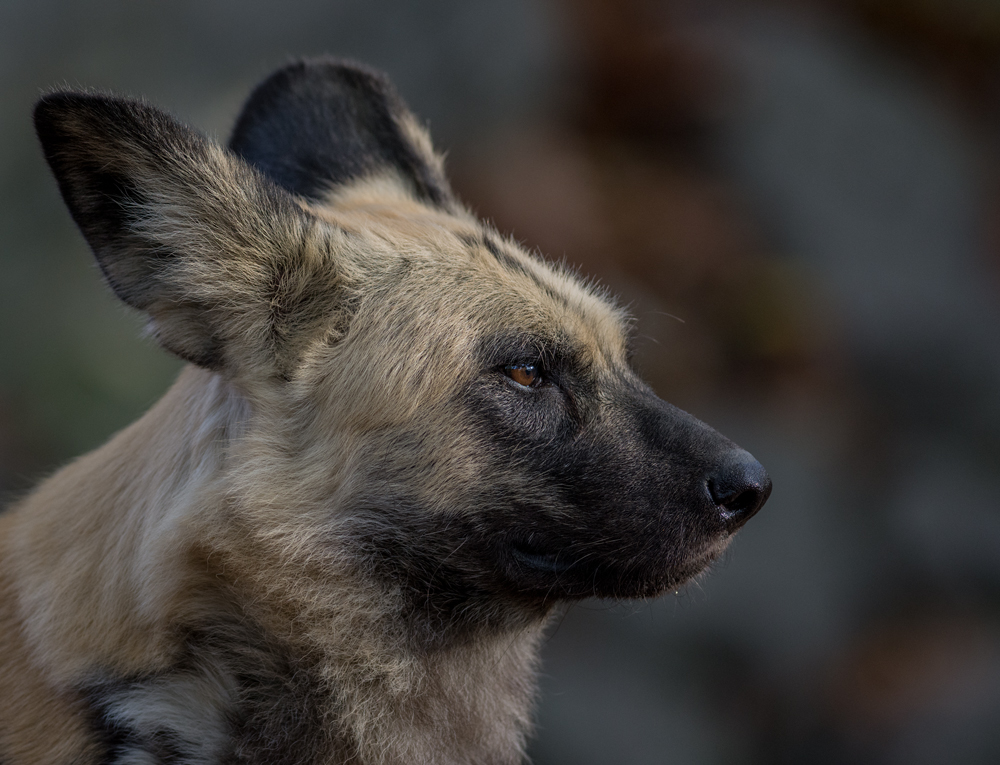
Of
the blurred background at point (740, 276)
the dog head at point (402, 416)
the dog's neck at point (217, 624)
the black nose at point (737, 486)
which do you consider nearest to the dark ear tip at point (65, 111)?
the dog head at point (402, 416)

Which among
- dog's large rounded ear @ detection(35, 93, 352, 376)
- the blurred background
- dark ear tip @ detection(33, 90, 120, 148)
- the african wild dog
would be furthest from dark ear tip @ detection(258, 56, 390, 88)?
the blurred background

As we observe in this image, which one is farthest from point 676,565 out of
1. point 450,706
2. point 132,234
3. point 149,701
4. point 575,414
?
point 132,234

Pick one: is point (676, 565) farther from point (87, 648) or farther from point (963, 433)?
point (963, 433)

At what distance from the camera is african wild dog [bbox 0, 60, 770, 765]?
8.85 feet

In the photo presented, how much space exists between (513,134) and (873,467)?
14.2 feet

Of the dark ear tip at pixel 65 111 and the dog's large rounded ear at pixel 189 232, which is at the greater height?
the dark ear tip at pixel 65 111

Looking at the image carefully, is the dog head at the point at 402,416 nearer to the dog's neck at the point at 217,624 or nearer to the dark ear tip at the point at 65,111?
the dog's neck at the point at 217,624

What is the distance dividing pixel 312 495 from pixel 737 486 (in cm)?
126

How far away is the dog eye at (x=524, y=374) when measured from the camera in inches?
115

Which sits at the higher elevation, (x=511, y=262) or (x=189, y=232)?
(x=511, y=262)

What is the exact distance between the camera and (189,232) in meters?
2.68

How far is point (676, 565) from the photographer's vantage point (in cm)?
286

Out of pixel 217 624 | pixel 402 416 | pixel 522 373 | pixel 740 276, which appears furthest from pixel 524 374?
pixel 740 276

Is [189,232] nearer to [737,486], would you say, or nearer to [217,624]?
[217,624]
